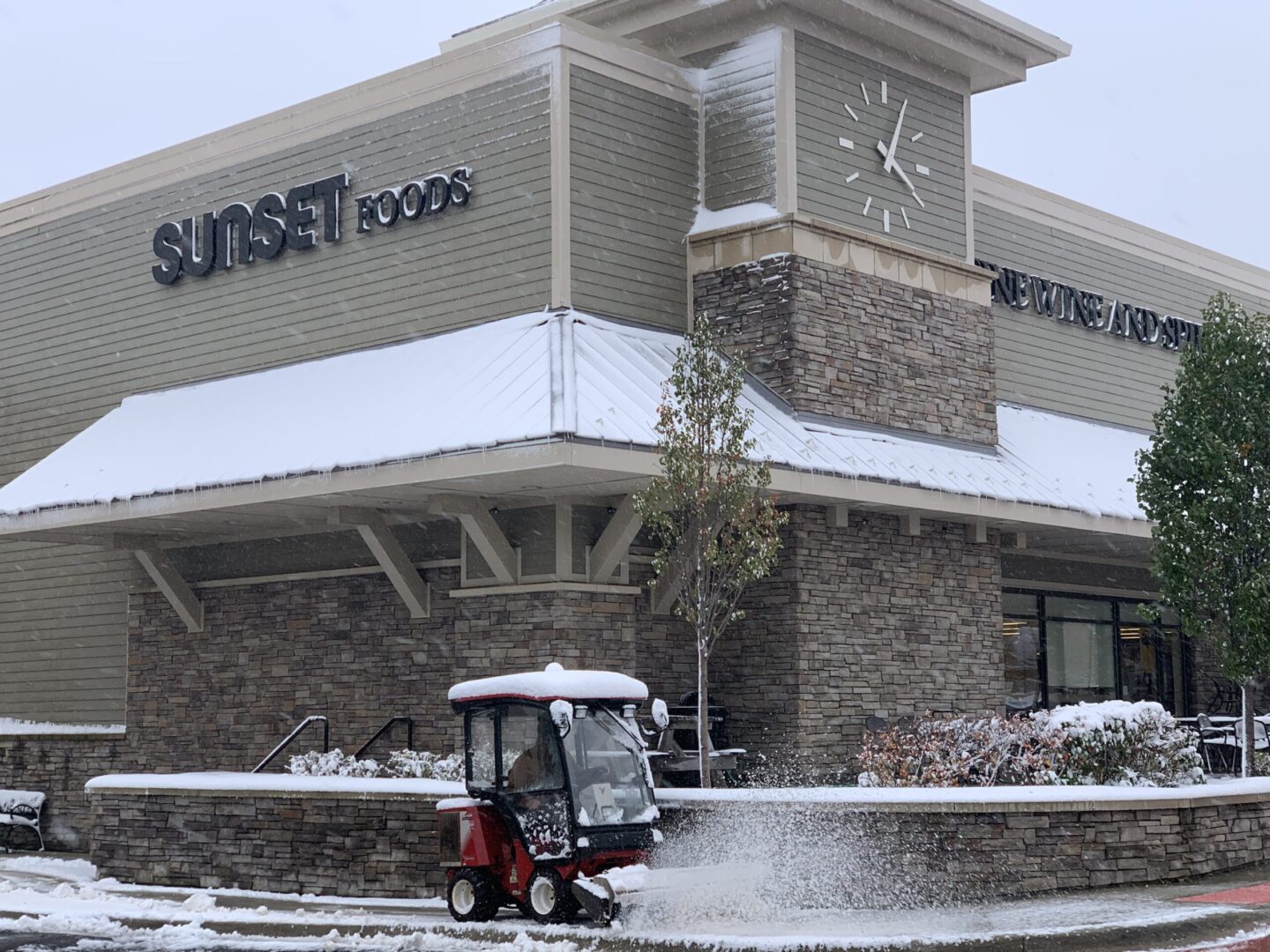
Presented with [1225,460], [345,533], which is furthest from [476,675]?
[1225,460]

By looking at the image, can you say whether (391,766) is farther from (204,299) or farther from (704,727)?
(204,299)

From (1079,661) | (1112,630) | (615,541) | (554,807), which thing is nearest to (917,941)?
(554,807)

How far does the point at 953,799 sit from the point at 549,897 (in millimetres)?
3573

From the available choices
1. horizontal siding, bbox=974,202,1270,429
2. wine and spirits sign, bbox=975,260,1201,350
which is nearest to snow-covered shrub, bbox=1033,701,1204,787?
horizontal siding, bbox=974,202,1270,429

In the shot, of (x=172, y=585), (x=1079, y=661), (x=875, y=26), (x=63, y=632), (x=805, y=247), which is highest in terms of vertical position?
(x=875, y=26)

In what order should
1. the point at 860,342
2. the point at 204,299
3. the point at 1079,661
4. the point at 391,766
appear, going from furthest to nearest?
the point at 1079,661 < the point at 204,299 < the point at 860,342 < the point at 391,766

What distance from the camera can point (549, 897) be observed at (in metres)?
12.8

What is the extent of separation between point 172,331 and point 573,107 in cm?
714

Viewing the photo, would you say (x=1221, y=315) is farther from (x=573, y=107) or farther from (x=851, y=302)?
(x=573, y=107)

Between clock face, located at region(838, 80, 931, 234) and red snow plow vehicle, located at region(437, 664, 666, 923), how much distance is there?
8.83 m

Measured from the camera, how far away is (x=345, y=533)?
1964cm

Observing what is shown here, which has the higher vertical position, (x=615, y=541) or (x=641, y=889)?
(x=615, y=541)

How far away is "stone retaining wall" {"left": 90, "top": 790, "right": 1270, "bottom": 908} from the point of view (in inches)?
540

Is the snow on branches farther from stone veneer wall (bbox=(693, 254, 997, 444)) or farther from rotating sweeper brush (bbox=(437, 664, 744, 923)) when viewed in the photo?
stone veneer wall (bbox=(693, 254, 997, 444))
